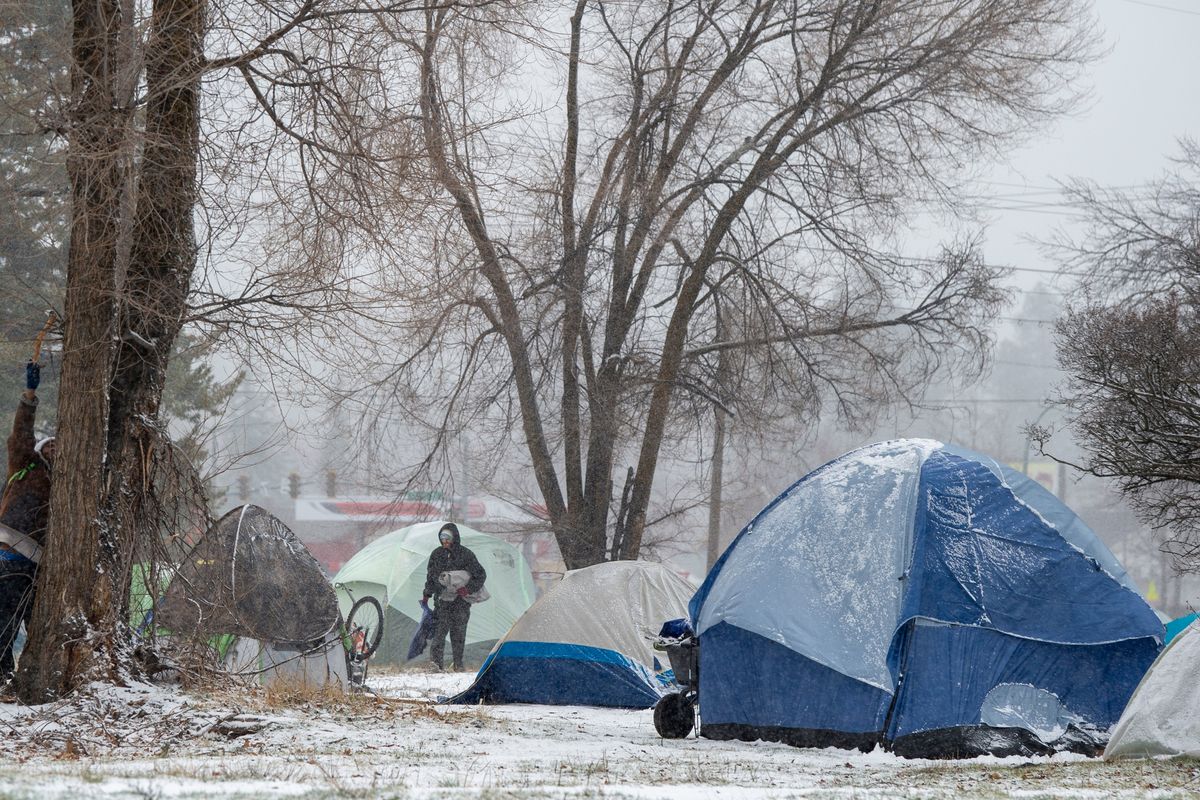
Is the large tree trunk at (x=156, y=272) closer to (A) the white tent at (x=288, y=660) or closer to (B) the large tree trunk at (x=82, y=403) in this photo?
(B) the large tree trunk at (x=82, y=403)

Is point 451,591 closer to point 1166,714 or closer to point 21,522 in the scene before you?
point 21,522

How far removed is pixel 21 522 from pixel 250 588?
2.47 meters

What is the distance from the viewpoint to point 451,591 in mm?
17391

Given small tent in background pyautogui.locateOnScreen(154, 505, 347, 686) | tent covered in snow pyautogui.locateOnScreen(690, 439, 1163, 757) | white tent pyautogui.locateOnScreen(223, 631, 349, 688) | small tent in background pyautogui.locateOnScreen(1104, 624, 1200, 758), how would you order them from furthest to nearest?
white tent pyautogui.locateOnScreen(223, 631, 349, 688)
small tent in background pyautogui.locateOnScreen(154, 505, 347, 686)
tent covered in snow pyautogui.locateOnScreen(690, 439, 1163, 757)
small tent in background pyautogui.locateOnScreen(1104, 624, 1200, 758)

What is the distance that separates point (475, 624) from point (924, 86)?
38.6ft

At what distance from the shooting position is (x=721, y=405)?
52.9 ft

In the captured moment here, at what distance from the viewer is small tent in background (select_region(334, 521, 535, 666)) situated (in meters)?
21.4

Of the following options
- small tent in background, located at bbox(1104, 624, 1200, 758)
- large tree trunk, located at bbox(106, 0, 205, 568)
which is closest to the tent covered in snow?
small tent in background, located at bbox(1104, 624, 1200, 758)

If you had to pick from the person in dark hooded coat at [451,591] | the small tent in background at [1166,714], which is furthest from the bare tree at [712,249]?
the small tent in background at [1166,714]

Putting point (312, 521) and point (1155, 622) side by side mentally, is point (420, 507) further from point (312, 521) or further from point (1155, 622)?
point (312, 521)

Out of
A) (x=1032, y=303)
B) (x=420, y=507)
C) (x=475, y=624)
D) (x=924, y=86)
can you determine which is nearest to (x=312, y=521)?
(x=475, y=624)

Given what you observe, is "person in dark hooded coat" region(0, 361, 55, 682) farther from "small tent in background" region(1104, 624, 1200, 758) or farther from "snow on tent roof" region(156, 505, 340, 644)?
"small tent in background" region(1104, 624, 1200, 758)

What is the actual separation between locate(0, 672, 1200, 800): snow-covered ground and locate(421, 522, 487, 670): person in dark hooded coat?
7.87 meters

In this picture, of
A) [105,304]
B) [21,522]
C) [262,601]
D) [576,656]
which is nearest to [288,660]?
[262,601]
